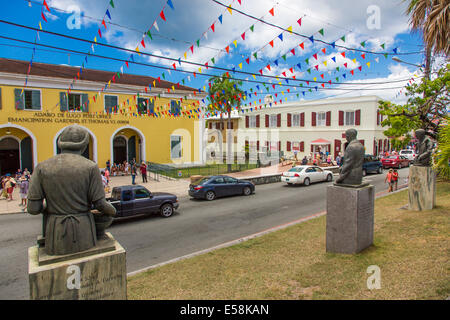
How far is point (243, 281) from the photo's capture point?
5105 mm

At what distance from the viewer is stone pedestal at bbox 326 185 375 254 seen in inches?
230

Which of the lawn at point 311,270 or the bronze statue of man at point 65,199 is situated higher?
the bronze statue of man at point 65,199

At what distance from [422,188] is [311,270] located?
20.8ft

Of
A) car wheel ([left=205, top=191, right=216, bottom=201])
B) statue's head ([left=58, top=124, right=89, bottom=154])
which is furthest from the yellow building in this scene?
statue's head ([left=58, top=124, right=89, bottom=154])

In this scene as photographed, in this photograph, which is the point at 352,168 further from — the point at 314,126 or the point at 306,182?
the point at 314,126

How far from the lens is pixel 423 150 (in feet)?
31.0

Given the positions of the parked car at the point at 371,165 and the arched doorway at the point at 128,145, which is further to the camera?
the arched doorway at the point at 128,145

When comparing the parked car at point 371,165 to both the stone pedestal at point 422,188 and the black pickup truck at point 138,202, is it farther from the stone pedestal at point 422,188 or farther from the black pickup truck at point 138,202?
the black pickup truck at point 138,202

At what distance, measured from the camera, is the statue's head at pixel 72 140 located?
10.8 feet

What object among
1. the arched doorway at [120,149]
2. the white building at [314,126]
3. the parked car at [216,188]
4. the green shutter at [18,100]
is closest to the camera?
the parked car at [216,188]

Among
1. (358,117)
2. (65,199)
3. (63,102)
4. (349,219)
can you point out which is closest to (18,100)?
(63,102)

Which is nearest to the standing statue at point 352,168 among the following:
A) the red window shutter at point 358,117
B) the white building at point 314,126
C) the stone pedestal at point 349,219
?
the stone pedestal at point 349,219

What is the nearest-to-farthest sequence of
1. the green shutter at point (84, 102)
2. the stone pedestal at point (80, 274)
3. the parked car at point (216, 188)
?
the stone pedestal at point (80, 274), the parked car at point (216, 188), the green shutter at point (84, 102)

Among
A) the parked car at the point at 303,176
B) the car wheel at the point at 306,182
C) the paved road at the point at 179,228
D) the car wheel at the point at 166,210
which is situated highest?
the parked car at the point at 303,176
